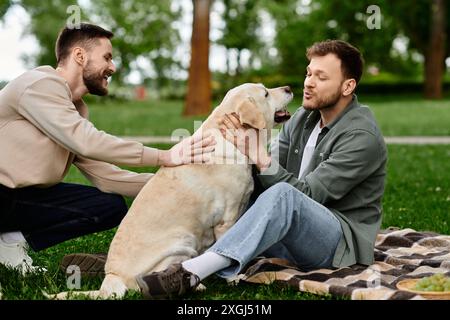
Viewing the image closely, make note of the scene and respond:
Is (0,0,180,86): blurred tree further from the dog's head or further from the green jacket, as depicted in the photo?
the green jacket

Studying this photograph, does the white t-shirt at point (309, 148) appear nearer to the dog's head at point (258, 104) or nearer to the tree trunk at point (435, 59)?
the dog's head at point (258, 104)

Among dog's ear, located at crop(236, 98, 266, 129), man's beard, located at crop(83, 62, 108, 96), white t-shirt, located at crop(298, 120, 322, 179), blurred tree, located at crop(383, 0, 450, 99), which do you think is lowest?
white t-shirt, located at crop(298, 120, 322, 179)

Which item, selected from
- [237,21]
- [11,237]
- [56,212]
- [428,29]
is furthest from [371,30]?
[11,237]

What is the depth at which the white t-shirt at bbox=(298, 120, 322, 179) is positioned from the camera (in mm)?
5071

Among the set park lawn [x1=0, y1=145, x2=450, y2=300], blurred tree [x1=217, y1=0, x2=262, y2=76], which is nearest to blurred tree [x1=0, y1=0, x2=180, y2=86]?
blurred tree [x1=217, y1=0, x2=262, y2=76]

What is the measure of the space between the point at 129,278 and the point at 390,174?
6910 millimetres

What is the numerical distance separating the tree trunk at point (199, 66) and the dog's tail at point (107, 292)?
1808 cm

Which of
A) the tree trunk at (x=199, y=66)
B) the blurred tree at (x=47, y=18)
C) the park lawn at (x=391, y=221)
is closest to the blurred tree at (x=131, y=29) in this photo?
the blurred tree at (x=47, y=18)

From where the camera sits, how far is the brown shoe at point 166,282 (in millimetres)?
3986

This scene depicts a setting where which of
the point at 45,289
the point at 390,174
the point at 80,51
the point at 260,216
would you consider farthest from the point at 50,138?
the point at 390,174

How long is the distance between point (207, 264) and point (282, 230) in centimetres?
51

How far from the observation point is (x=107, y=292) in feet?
13.6

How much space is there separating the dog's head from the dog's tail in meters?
1.35

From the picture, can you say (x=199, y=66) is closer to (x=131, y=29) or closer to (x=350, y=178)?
(x=350, y=178)
